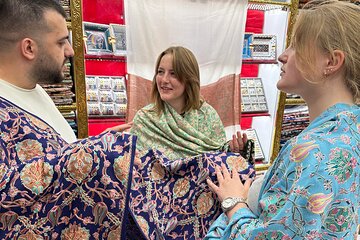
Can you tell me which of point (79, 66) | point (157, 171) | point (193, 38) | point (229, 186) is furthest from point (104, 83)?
point (229, 186)

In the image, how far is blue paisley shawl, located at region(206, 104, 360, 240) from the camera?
2.87 feet

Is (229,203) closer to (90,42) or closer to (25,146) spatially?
(25,146)

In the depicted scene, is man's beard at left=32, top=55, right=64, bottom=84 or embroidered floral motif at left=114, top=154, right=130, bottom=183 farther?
man's beard at left=32, top=55, right=64, bottom=84

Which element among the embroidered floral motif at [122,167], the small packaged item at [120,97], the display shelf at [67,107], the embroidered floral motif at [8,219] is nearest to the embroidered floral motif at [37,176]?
the embroidered floral motif at [8,219]

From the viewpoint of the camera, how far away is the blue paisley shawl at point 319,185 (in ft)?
2.87

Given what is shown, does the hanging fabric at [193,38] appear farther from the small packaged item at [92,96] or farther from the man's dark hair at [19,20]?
the man's dark hair at [19,20]

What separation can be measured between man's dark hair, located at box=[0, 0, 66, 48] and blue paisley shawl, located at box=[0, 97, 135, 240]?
1.21 feet

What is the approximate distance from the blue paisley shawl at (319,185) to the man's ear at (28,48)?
109cm

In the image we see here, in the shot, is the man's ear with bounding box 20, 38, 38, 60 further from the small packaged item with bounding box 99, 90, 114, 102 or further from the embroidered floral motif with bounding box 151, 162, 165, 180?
the small packaged item with bounding box 99, 90, 114, 102

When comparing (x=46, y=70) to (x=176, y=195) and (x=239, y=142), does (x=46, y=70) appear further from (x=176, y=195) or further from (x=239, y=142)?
(x=239, y=142)

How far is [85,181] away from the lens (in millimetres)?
1129

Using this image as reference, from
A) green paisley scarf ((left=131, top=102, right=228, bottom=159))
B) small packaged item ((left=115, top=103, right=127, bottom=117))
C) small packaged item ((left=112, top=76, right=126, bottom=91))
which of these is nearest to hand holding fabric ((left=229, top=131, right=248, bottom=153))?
green paisley scarf ((left=131, top=102, right=228, bottom=159))

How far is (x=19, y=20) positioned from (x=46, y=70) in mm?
227

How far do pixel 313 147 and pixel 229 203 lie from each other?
1.37ft
